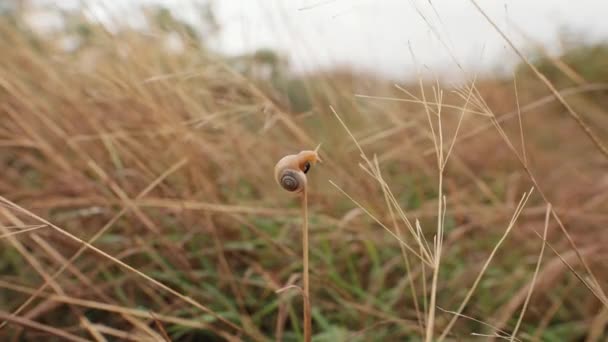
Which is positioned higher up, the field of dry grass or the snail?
the snail

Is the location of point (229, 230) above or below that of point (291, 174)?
below

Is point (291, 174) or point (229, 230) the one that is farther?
point (229, 230)

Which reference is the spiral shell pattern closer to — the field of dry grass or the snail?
the snail

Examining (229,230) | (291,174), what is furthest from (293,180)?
(229,230)

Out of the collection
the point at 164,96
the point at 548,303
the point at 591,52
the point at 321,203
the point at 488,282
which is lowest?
the point at 591,52

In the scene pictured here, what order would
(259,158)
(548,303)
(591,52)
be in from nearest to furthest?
(548,303), (259,158), (591,52)

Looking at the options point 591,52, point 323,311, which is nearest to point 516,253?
point 323,311

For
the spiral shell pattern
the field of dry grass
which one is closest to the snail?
the spiral shell pattern

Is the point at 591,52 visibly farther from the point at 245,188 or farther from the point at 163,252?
the point at 163,252

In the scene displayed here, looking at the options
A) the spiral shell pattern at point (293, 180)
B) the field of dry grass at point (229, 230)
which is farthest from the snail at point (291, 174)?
the field of dry grass at point (229, 230)

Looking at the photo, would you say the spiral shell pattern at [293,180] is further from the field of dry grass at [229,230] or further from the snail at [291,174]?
the field of dry grass at [229,230]

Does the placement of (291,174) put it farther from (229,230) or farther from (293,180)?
(229,230)
